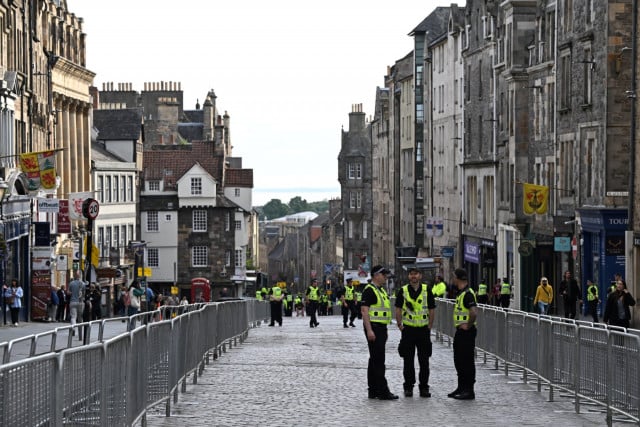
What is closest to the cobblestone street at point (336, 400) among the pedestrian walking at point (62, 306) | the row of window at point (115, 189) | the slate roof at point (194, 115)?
the pedestrian walking at point (62, 306)

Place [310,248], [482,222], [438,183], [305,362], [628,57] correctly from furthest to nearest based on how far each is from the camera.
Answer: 1. [310,248]
2. [438,183]
3. [482,222]
4. [628,57]
5. [305,362]

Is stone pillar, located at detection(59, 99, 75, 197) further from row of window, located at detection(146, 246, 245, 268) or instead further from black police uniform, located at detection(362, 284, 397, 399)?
black police uniform, located at detection(362, 284, 397, 399)

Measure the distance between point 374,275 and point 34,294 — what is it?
114ft

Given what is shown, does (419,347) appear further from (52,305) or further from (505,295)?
(52,305)

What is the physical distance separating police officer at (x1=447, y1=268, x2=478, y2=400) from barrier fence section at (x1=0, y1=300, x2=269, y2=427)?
3.46 m

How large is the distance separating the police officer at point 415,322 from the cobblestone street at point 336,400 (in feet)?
1.29

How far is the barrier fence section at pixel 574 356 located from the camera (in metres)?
15.3

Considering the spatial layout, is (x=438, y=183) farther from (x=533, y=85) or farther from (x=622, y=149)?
(x=622, y=149)

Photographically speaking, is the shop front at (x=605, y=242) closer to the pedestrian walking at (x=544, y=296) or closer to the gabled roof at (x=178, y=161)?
the pedestrian walking at (x=544, y=296)

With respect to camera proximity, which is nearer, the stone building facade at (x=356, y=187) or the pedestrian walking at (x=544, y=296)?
the pedestrian walking at (x=544, y=296)

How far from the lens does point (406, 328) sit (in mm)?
20062

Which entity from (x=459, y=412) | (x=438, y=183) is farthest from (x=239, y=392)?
(x=438, y=183)

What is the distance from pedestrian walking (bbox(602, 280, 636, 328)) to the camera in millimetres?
31875

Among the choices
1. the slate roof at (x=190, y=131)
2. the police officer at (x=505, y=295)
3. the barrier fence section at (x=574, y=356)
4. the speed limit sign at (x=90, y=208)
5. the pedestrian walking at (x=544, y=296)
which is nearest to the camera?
the barrier fence section at (x=574, y=356)
